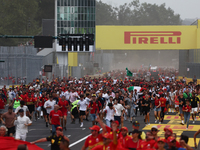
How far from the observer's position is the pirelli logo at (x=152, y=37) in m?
66.5

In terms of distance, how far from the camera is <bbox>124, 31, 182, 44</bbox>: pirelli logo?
2618 inches

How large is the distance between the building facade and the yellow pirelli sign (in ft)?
7.71

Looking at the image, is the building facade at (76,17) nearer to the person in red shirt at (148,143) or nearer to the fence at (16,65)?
the fence at (16,65)

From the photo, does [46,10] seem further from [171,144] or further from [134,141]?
[171,144]

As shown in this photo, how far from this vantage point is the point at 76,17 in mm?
65812

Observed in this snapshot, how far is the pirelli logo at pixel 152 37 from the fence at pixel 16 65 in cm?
2821

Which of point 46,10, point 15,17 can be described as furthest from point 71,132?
point 46,10

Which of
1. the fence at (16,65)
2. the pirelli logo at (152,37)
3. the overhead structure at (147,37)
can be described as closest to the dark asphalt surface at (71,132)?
the fence at (16,65)

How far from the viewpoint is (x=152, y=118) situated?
23.4 meters

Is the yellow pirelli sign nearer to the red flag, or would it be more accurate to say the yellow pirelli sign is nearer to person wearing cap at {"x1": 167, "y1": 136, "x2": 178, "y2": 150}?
the red flag

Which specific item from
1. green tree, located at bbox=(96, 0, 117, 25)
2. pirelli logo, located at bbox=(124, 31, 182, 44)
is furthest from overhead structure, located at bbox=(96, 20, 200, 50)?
green tree, located at bbox=(96, 0, 117, 25)

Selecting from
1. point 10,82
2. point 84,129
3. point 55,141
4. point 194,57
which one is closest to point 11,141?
point 55,141

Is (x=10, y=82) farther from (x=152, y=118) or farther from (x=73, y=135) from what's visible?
(x=73, y=135)

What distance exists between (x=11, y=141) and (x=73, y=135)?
22.1 ft
